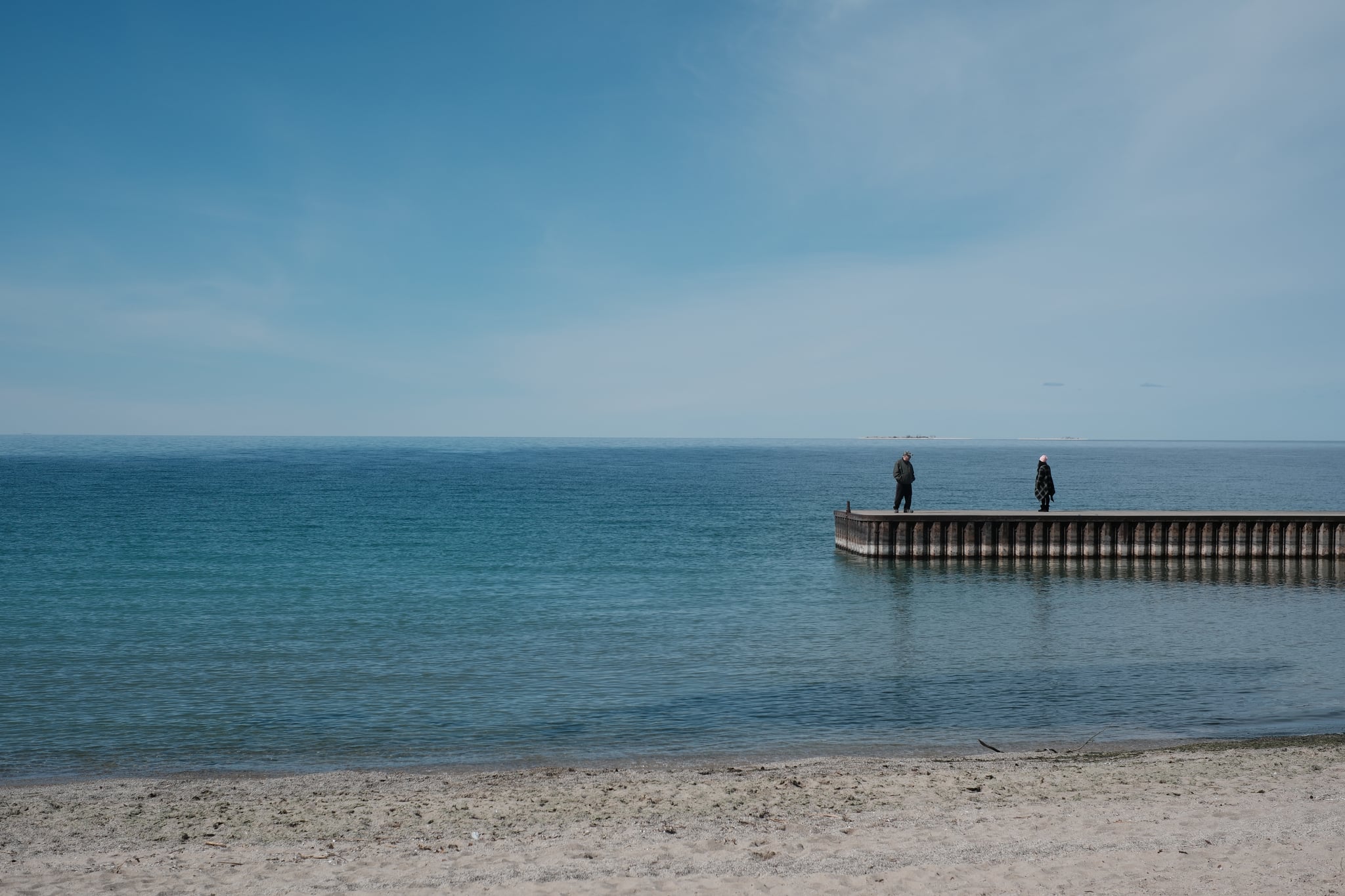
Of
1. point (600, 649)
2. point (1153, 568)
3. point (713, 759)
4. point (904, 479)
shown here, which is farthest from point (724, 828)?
point (1153, 568)

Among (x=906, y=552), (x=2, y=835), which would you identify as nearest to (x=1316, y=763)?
(x=2, y=835)

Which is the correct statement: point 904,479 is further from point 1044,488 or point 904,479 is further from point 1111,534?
point 1111,534

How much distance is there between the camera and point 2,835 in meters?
11.1

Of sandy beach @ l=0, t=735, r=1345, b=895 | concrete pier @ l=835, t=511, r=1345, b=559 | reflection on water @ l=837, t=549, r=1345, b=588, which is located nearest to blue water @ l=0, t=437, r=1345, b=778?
reflection on water @ l=837, t=549, r=1345, b=588

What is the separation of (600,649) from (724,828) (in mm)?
13541

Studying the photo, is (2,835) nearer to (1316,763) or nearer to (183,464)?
(1316,763)

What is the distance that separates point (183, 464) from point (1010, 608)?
178 metres

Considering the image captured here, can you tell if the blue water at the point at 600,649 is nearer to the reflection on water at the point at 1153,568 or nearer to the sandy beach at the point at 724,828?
the reflection on water at the point at 1153,568

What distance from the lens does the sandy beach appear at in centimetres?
938

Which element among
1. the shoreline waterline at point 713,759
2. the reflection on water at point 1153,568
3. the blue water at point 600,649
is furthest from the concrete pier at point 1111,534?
the shoreline waterline at point 713,759

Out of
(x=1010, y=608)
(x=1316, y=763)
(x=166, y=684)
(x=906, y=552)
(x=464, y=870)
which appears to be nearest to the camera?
(x=464, y=870)

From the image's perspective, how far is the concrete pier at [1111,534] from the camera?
4000cm

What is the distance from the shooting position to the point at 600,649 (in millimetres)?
24375

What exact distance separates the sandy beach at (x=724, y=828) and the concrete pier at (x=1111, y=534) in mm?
26462
